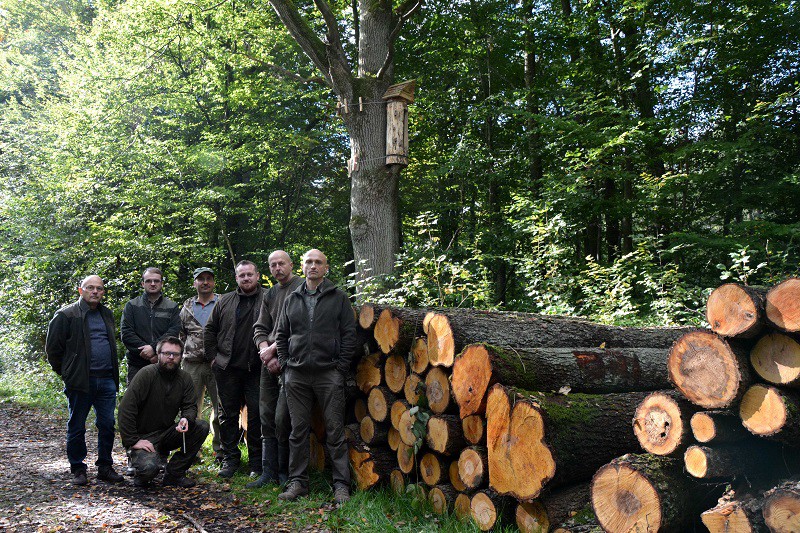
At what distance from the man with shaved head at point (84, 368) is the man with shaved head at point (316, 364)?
6.09 ft

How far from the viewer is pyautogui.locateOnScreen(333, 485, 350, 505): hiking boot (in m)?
4.79

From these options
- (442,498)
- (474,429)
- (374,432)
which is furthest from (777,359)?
(374,432)

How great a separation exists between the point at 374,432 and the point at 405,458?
0.43 metres

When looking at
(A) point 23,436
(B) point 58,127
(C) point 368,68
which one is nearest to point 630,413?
(C) point 368,68

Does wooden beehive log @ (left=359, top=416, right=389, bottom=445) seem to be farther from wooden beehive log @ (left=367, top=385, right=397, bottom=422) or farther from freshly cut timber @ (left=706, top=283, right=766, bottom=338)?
freshly cut timber @ (left=706, top=283, right=766, bottom=338)

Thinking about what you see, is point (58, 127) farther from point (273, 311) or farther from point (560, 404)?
point (560, 404)

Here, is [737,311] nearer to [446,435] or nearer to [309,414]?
[446,435]

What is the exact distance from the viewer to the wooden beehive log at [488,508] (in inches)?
150

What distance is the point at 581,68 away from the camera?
12273 mm

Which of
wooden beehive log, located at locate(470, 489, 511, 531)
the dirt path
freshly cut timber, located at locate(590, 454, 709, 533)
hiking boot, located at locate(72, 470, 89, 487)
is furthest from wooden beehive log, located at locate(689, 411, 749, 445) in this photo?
hiking boot, located at locate(72, 470, 89, 487)

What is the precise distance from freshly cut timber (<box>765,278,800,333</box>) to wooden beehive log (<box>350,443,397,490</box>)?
3278 mm

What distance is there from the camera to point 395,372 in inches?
196

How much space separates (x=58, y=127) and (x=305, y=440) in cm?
1209

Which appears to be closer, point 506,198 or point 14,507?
point 14,507
